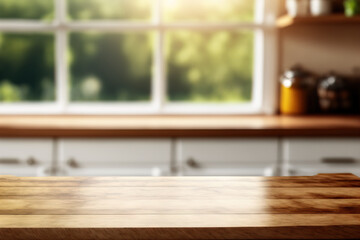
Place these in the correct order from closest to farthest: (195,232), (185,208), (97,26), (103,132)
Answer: (195,232) < (185,208) < (103,132) < (97,26)

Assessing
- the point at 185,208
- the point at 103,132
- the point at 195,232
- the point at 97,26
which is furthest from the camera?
the point at 97,26

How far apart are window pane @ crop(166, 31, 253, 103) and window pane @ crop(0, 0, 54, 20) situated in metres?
0.83

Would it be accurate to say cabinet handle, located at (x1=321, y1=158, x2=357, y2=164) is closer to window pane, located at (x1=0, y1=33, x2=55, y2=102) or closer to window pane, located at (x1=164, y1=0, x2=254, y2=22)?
window pane, located at (x1=164, y1=0, x2=254, y2=22)

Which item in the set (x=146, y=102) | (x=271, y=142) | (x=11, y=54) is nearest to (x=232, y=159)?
(x=271, y=142)

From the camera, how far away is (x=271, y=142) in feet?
7.80

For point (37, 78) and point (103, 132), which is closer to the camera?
point (103, 132)

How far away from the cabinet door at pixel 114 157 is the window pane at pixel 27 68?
→ 887 millimetres

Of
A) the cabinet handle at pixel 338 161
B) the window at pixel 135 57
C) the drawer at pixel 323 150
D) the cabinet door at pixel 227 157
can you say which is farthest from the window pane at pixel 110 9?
the cabinet handle at pixel 338 161

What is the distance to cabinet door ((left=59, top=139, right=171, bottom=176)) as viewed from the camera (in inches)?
92.0

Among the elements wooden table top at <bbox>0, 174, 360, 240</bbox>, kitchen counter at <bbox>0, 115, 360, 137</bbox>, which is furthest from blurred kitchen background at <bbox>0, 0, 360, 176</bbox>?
wooden table top at <bbox>0, 174, 360, 240</bbox>

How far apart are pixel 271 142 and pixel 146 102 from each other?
3.45ft

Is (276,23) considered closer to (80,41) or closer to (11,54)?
(80,41)

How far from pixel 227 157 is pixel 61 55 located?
1349 millimetres

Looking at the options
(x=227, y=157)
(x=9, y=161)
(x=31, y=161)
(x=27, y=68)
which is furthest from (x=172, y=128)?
(x=27, y=68)
